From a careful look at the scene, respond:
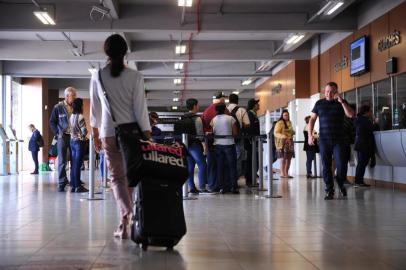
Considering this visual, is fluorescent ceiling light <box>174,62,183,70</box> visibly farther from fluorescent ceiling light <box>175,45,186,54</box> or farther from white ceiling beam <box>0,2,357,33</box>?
white ceiling beam <box>0,2,357,33</box>

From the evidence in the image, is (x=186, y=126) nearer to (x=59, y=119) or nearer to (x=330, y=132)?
(x=59, y=119)

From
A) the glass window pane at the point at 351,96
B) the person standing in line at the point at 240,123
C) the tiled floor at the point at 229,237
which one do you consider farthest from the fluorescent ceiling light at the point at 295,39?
the tiled floor at the point at 229,237

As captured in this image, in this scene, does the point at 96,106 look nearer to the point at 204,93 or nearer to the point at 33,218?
the point at 33,218

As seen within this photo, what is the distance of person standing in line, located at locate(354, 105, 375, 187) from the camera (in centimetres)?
1061

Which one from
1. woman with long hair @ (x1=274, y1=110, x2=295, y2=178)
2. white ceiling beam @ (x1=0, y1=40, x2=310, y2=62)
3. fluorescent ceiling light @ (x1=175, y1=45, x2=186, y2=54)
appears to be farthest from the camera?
white ceiling beam @ (x1=0, y1=40, x2=310, y2=62)

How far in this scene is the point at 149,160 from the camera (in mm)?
3814

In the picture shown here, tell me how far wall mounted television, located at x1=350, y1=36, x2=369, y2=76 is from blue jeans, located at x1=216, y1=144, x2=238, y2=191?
4.63 metres

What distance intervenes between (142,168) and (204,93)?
89.6 ft

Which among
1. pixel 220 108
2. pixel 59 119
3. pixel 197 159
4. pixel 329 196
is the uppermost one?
pixel 220 108

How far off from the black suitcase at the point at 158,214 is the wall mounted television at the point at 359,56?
9.09 meters

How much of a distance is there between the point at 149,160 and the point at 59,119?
600 cm

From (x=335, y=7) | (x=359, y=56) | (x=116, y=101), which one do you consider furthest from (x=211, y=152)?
(x=116, y=101)

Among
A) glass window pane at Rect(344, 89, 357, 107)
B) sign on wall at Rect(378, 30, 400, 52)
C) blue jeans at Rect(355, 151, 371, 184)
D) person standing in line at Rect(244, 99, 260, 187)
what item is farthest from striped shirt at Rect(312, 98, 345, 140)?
glass window pane at Rect(344, 89, 357, 107)

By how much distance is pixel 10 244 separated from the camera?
4.21m
